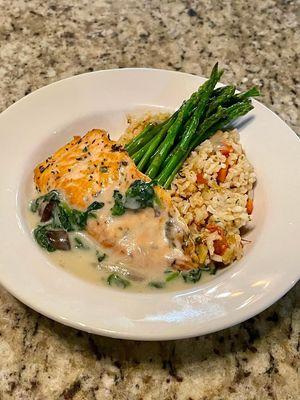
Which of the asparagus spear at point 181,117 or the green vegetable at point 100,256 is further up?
the asparagus spear at point 181,117

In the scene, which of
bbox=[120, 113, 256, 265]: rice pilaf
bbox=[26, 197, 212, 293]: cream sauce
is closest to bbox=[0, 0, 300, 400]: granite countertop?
bbox=[26, 197, 212, 293]: cream sauce

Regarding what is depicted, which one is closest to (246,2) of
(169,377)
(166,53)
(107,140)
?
(166,53)

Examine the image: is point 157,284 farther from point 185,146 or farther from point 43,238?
point 185,146

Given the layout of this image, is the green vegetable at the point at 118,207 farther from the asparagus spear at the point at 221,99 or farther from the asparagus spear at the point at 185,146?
the asparagus spear at the point at 221,99

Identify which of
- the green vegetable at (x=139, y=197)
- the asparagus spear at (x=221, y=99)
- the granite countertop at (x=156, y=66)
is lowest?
the granite countertop at (x=156, y=66)

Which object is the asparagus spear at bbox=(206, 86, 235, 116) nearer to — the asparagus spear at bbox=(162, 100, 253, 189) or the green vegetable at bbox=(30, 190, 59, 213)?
the asparagus spear at bbox=(162, 100, 253, 189)

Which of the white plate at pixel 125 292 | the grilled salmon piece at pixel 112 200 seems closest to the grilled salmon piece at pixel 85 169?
the grilled salmon piece at pixel 112 200
